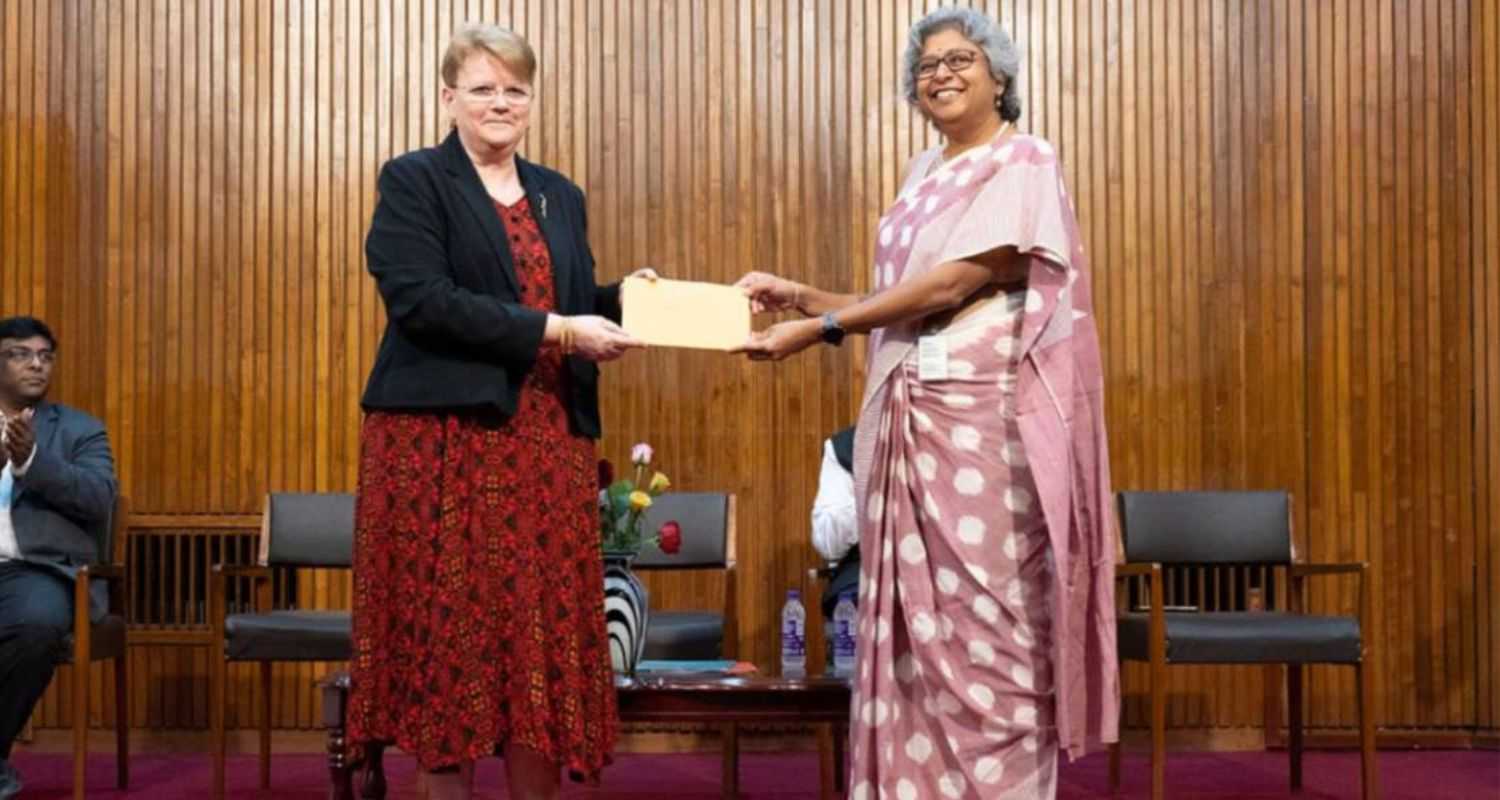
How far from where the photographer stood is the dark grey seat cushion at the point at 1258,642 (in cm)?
501

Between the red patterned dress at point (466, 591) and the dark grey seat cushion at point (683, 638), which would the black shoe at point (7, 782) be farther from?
the red patterned dress at point (466, 591)

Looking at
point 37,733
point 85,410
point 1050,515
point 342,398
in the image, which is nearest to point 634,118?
point 342,398

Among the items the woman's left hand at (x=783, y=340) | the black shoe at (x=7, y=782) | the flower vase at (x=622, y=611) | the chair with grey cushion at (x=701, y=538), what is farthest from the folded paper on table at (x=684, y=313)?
the black shoe at (x=7, y=782)

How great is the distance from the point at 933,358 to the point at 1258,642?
2186mm

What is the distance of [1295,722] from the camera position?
5.47 metres

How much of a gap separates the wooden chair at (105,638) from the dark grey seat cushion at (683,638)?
1.54m

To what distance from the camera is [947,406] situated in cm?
324

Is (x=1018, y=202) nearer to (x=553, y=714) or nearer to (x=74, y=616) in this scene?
(x=553, y=714)

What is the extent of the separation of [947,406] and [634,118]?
3.20 meters

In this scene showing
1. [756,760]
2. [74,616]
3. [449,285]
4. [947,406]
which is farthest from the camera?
[756,760]

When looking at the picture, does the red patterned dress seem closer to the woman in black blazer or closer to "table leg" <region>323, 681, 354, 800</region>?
the woman in black blazer

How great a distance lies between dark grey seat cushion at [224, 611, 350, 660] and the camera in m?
5.10

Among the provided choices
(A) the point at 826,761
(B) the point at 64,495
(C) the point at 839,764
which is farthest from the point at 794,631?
(B) the point at 64,495

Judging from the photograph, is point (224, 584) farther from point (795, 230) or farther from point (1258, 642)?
point (1258, 642)
